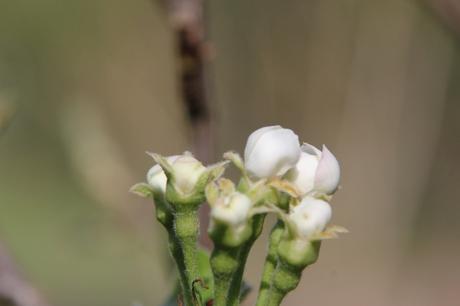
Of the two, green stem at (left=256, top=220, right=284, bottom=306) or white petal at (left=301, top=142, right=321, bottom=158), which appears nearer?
green stem at (left=256, top=220, right=284, bottom=306)

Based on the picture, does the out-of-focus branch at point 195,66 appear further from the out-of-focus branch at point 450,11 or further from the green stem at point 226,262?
the green stem at point 226,262

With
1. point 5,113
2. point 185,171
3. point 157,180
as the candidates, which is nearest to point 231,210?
point 185,171

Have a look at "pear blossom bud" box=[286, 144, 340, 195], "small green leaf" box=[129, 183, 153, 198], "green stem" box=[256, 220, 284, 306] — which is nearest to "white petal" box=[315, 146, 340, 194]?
"pear blossom bud" box=[286, 144, 340, 195]

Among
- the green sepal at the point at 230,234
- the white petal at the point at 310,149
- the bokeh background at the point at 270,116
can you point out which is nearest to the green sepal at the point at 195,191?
the green sepal at the point at 230,234

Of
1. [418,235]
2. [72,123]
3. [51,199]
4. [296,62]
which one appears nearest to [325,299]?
[418,235]

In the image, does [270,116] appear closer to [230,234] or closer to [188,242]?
[188,242]

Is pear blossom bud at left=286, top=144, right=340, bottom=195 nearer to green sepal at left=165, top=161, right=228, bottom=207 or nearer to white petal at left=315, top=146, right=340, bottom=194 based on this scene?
white petal at left=315, top=146, right=340, bottom=194

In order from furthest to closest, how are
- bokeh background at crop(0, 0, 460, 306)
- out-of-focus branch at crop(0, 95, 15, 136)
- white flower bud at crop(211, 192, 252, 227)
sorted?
bokeh background at crop(0, 0, 460, 306) → out-of-focus branch at crop(0, 95, 15, 136) → white flower bud at crop(211, 192, 252, 227)
